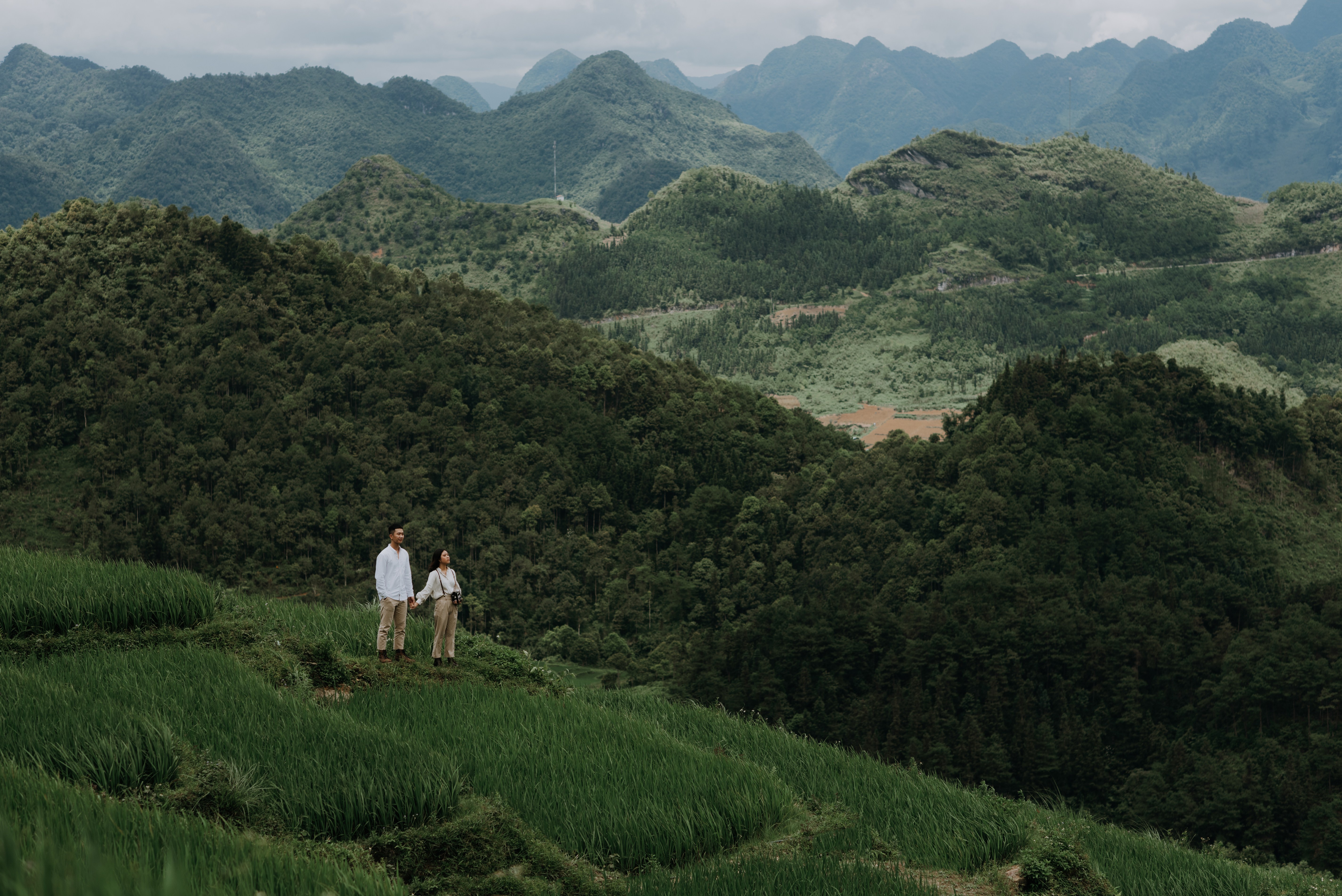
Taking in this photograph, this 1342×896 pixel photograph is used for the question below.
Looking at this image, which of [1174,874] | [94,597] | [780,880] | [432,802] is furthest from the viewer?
[94,597]

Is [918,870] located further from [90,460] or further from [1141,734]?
[90,460]

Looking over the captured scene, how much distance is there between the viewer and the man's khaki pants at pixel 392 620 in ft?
40.9

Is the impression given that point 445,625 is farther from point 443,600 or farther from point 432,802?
point 432,802

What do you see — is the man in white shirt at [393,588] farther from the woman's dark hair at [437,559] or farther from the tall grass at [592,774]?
the tall grass at [592,774]

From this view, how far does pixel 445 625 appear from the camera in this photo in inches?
507

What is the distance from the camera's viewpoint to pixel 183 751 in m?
7.73

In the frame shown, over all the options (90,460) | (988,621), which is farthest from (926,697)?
(90,460)

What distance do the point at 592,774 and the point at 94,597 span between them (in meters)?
6.07

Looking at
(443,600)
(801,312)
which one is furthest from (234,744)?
(801,312)

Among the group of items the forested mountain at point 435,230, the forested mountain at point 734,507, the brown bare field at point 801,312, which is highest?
the forested mountain at point 435,230

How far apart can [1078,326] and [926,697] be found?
356 ft

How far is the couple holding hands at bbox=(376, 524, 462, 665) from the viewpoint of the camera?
12.2 m

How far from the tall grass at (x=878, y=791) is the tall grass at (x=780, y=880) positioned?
117cm

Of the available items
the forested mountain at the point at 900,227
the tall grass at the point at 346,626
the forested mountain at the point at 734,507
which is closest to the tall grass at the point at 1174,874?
the tall grass at the point at 346,626
